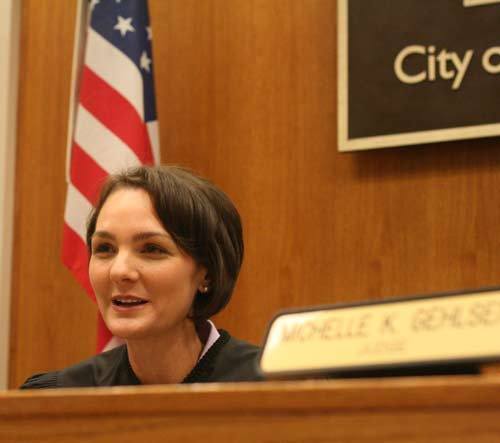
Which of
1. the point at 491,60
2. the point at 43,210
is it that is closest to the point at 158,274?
the point at 491,60

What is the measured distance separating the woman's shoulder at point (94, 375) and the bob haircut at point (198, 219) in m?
0.19

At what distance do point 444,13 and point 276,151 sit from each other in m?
0.70

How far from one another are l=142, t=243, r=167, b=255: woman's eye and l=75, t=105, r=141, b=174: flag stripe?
0.98m

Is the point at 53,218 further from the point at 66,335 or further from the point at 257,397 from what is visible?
the point at 257,397

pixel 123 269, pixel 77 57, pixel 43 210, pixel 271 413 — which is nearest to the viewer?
pixel 271 413

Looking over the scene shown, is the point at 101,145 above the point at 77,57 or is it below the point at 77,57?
below

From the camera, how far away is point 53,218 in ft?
10.1

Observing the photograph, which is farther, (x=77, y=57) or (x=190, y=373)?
(x=77, y=57)

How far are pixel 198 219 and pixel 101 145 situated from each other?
1.12 meters

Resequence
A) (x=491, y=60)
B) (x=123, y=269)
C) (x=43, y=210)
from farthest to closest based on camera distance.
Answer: (x=43, y=210) → (x=491, y=60) → (x=123, y=269)

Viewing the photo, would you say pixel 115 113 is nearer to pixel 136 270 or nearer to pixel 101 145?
pixel 101 145

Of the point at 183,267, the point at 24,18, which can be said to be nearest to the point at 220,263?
the point at 183,267

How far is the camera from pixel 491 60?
2.49m

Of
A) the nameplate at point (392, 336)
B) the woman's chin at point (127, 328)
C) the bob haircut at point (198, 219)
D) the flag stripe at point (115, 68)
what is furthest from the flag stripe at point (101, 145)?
Result: the nameplate at point (392, 336)
